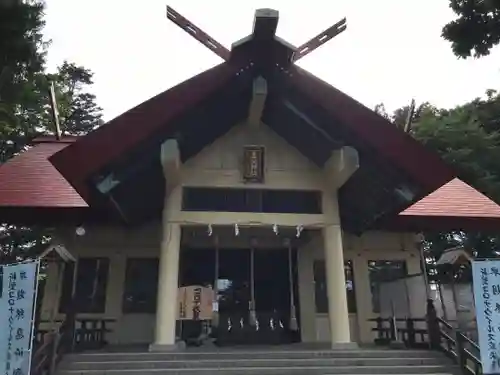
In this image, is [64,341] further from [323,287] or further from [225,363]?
[323,287]

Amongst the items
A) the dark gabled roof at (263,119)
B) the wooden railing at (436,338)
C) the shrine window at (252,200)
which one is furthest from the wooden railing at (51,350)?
the wooden railing at (436,338)

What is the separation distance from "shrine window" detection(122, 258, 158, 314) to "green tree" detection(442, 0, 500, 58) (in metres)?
6.67

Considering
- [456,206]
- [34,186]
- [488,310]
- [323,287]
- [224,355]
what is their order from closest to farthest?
1. [488,310]
2. [224,355]
3. [34,186]
4. [323,287]
5. [456,206]

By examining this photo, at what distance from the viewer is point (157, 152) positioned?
7.82m

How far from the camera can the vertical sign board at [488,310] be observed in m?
5.62

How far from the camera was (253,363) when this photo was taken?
21.7 ft

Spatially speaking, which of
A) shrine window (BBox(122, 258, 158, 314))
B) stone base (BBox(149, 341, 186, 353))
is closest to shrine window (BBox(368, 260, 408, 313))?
shrine window (BBox(122, 258, 158, 314))

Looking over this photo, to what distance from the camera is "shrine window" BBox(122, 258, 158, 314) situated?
959cm

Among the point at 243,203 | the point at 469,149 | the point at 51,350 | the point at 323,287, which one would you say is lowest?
the point at 51,350

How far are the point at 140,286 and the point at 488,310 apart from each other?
21.1 feet

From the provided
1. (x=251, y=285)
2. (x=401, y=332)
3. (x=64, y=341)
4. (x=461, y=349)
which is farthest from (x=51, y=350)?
(x=401, y=332)

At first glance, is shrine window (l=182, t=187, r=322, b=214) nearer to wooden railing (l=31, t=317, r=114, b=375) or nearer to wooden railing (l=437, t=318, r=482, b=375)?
wooden railing (l=31, t=317, r=114, b=375)

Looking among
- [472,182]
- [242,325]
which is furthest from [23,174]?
[472,182]

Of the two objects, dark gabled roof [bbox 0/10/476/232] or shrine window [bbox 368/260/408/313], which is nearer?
dark gabled roof [bbox 0/10/476/232]
